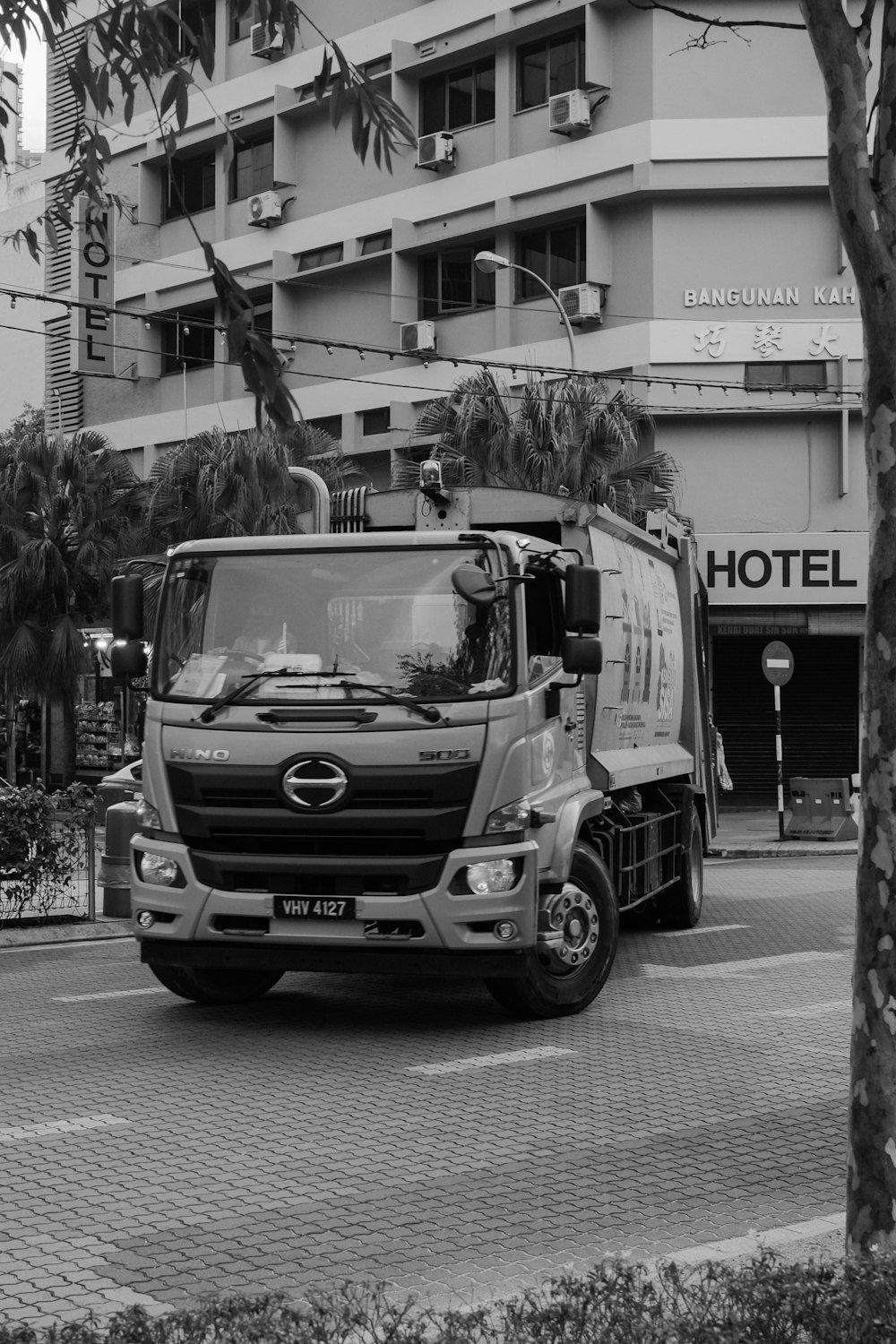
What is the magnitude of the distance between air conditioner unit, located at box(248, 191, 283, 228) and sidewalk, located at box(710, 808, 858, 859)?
1722 centimetres

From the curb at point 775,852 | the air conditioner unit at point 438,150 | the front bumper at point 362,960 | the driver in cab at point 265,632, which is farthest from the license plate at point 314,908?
the air conditioner unit at point 438,150

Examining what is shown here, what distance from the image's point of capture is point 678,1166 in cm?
652

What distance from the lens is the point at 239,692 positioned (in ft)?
29.8

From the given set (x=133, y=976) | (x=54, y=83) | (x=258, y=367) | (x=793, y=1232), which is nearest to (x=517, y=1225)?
(x=793, y=1232)

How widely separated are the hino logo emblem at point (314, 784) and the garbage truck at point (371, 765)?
0.03 feet

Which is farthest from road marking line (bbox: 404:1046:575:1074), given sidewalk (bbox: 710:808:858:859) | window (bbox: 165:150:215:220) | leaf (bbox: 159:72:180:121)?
window (bbox: 165:150:215:220)

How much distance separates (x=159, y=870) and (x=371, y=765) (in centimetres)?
136

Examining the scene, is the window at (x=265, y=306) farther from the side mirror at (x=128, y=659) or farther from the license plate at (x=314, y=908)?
the license plate at (x=314, y=908)

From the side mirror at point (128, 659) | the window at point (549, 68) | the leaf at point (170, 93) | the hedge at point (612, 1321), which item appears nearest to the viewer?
the hedge at point (612, 1321)

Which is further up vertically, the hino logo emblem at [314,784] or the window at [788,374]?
→ the window at [788,374]

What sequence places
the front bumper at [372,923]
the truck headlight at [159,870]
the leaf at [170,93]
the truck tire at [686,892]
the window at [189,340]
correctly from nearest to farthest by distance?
the leaf at [170,93] → the front bumper at [372,923] → the truck headlight at [159,870] → the truck tire at [686,892] → the window at [189,340]

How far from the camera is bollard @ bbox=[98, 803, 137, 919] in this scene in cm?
1390

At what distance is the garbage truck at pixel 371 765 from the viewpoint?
8.82 metres

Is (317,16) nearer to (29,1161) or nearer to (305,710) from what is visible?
(305,710)
